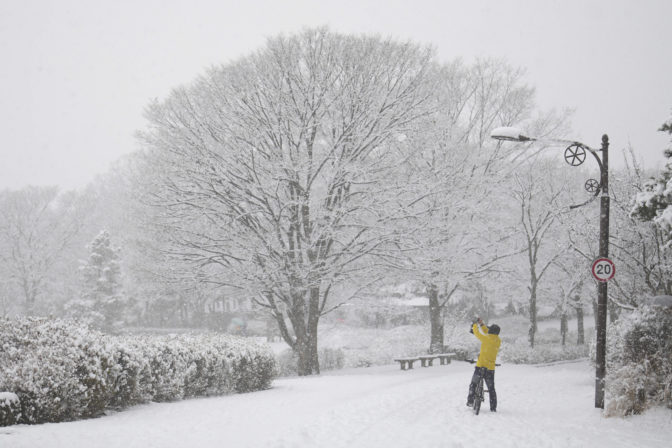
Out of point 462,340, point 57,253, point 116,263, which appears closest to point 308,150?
point 462,340

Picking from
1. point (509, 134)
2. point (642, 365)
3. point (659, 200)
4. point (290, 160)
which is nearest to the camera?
point (642, 365)

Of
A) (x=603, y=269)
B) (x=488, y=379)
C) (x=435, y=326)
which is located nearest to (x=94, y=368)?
(x=488, y=379)

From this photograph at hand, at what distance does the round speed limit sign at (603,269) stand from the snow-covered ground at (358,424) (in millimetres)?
2446

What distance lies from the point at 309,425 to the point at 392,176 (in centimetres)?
1003

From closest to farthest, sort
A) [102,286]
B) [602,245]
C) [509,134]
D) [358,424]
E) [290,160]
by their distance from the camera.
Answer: [358,424], [509,134], [602,245], [290,160], [102,286]

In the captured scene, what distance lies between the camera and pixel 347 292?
18000mm

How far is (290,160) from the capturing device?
1534cm

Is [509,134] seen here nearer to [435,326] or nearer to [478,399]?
[478,399]

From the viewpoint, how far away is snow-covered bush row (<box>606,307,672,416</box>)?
8.54 metres

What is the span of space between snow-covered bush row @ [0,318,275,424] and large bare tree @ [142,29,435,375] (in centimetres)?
427

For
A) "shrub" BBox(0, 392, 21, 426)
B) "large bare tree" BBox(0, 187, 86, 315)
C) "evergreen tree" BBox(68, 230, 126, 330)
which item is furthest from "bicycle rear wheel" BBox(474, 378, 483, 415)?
"large bare tree" BBox(0, 187, 86, 315)

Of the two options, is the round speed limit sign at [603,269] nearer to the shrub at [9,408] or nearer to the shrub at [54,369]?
the shrub at [54,369]

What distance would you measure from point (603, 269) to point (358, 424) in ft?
17.9

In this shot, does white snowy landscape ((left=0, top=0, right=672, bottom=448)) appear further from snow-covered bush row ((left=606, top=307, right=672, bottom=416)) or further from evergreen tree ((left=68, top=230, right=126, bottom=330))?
evergreen tree ((left=68, top=230, right=126, bottom=330))
